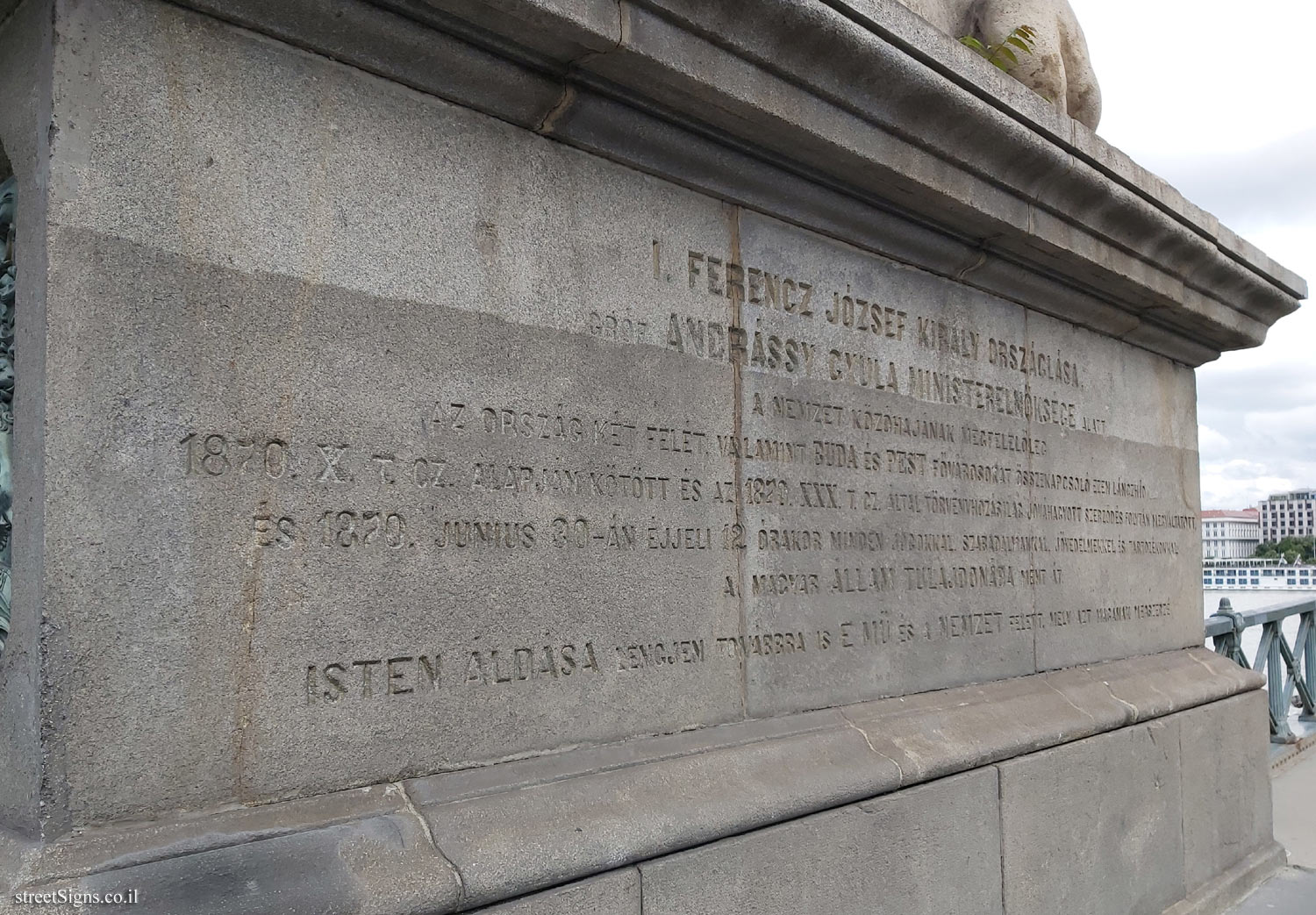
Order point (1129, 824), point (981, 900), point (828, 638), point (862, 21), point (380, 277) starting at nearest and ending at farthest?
point (380, 277) → point (862, 21) → point (828, 638) → point (981, 900) → point (1129, 824)

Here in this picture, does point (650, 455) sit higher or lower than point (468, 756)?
higher

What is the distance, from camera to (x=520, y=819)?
2.19m

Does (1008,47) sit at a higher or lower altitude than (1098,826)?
higher

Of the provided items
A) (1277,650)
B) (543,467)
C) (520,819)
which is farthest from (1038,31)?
(1277,650)

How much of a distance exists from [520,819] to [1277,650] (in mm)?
7548

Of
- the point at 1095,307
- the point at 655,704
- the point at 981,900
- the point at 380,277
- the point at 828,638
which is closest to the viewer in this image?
the point at 380,277

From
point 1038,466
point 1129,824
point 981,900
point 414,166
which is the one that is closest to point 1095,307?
point 1038,466

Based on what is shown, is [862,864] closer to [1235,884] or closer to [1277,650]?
[1235,884]

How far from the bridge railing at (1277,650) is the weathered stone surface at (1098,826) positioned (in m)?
2.54

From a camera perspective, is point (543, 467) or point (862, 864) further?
point (862, 864)

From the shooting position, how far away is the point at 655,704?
269 centimetres

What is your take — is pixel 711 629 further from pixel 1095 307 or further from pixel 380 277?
pixel 1095 307

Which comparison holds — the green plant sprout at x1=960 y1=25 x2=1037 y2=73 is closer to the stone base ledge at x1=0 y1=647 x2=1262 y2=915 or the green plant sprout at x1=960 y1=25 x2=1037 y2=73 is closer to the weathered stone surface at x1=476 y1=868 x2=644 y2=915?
the stone base ledge at x1=0 y1=647 x2=1262 y2=915

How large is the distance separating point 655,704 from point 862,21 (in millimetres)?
2013
